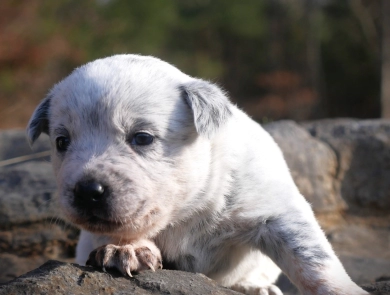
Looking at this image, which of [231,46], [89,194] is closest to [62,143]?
[89,194]

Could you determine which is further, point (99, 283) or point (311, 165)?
point (311, 165)

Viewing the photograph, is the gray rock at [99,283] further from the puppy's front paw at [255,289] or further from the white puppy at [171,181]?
the puppy's front paw at [255,289]

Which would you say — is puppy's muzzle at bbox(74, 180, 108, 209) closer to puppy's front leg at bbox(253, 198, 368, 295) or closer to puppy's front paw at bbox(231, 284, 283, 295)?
puppy's front leg at bbox(253, 198, 368, 295)

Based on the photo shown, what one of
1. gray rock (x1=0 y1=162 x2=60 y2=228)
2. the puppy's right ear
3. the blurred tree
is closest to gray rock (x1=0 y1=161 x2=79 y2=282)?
gray rock (x1=0 y1=162 x2=60 y2=228)

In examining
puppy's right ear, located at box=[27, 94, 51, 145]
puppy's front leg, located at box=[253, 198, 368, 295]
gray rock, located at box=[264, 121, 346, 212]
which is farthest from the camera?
gray rock, located at box=[264, 121, 346, 212]

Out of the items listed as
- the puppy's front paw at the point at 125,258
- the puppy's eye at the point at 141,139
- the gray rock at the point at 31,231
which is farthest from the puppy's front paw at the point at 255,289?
the gray rock at the point at 31,231

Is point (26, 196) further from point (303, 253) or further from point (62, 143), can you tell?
point (303, 253)
